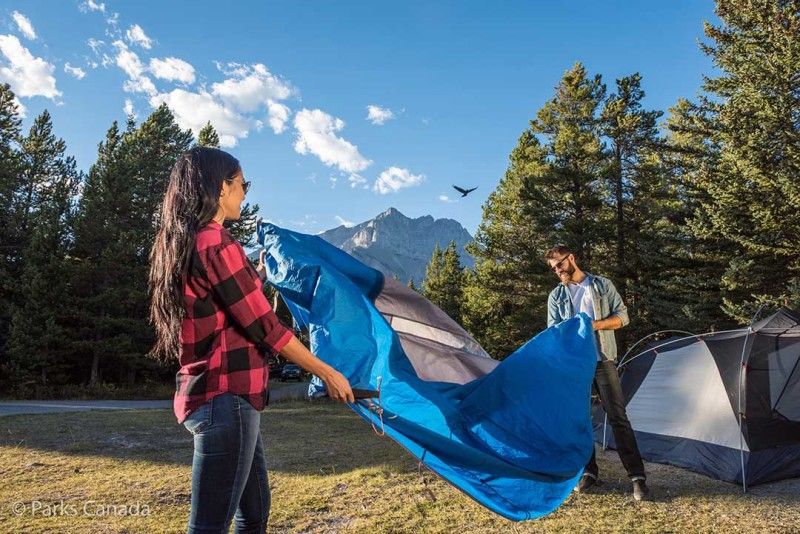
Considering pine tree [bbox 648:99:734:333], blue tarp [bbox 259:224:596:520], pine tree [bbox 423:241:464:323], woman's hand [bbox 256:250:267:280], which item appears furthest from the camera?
pine tree [bbox 423:241:464:323]

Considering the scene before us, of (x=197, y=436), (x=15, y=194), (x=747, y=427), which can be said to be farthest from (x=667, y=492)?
(x=15, y=194)

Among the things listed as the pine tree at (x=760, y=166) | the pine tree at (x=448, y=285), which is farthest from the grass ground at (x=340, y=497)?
the pine tree at (x=448, y=285)

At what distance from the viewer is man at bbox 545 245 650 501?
4625 millimetres

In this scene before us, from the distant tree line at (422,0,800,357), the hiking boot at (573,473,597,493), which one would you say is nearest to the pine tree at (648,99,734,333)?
the distant tree line at (422,0,800,357)

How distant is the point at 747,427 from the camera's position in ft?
18.3

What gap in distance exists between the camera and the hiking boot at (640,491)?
4488 mm

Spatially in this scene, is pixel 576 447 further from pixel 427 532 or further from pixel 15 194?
pixel 15 194

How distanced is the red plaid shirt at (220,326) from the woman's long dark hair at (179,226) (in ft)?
0.12

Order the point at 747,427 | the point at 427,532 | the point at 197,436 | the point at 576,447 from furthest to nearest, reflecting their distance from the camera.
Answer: the point at 747,427 → the point at 427,532 → the point at 576,447 → the point at 197,436

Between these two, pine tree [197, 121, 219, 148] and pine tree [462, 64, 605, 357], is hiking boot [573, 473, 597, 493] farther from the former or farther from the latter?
pine tree [197, 121, 219, 148]

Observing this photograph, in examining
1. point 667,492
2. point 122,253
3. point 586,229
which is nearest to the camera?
point 667,492

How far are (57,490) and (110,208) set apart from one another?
23276 millimetres

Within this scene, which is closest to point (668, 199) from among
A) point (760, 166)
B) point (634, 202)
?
point (634, 202)

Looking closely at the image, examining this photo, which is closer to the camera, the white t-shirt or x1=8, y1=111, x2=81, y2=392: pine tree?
the white t-shirt
